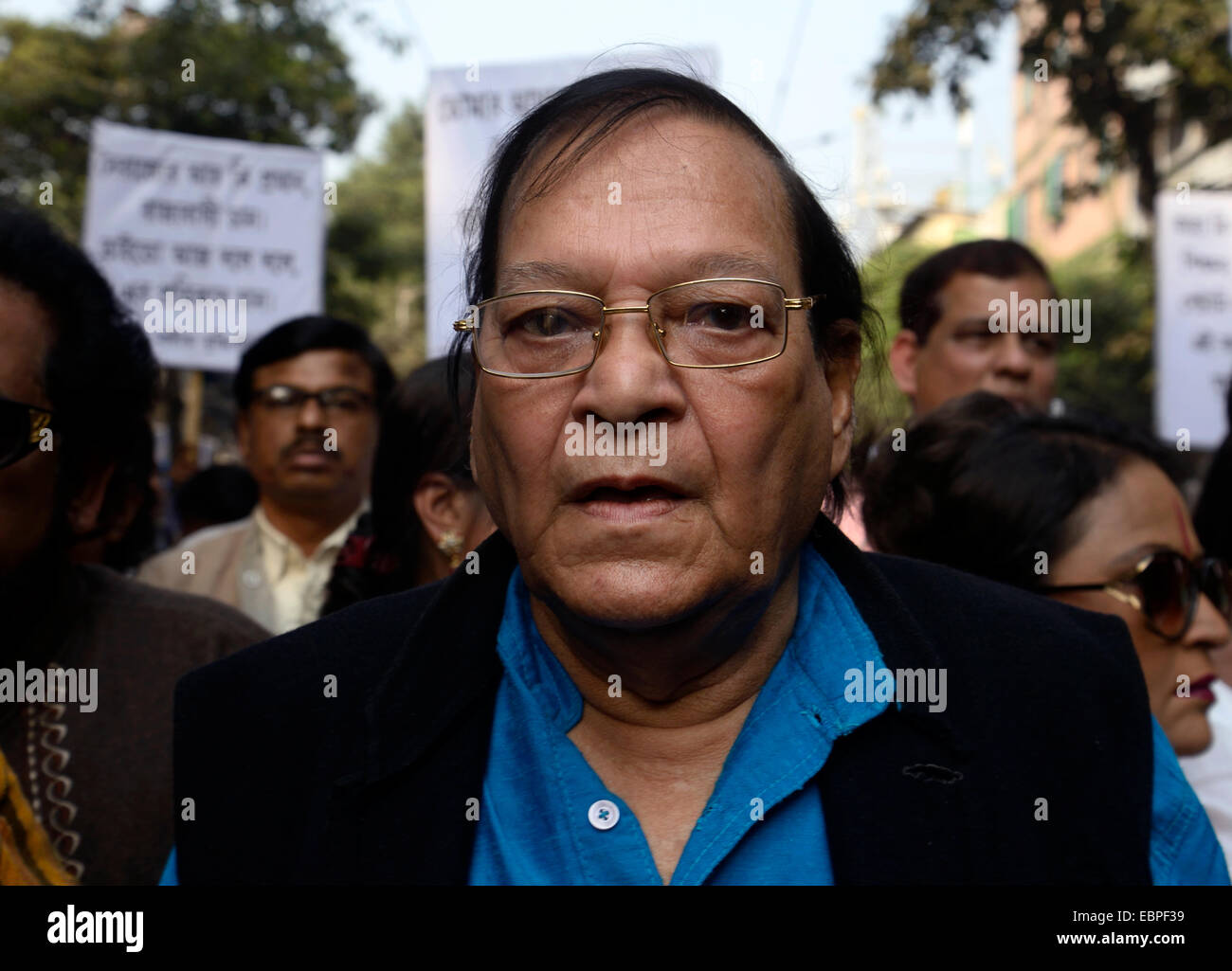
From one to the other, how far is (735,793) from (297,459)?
2.91 meters

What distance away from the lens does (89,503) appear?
2.50m

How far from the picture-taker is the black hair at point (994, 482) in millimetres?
2520

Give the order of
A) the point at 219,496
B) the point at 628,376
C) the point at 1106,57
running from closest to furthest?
the point at 628,376, the point at 219,496, the point at 1106,57

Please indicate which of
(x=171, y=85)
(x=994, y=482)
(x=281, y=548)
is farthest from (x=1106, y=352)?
(x=994, y=482)

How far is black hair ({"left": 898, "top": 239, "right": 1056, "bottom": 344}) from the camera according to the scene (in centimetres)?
416

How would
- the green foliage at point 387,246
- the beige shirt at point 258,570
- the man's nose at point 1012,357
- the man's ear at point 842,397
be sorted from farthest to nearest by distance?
the green foliage at point 387,246 < the beige shirt at point 258,570 < the man's nose at point 1012,357 < the man's ear at point 842,397

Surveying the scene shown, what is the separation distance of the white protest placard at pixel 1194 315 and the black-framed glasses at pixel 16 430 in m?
4.75

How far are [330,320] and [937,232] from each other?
148ft

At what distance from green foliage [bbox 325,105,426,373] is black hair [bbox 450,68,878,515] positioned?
22103mm

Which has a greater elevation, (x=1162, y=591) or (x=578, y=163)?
(x=578, y=163)

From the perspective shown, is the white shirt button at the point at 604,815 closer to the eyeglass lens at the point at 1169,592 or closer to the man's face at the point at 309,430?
the eyeglass lens at the point at 1169,592

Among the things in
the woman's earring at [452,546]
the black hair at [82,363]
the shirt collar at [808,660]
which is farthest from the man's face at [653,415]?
the woman's earring at [452,546]

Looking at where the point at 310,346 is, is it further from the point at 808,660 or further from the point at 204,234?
the point at 808,660

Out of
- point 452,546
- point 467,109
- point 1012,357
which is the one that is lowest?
point 452,546
